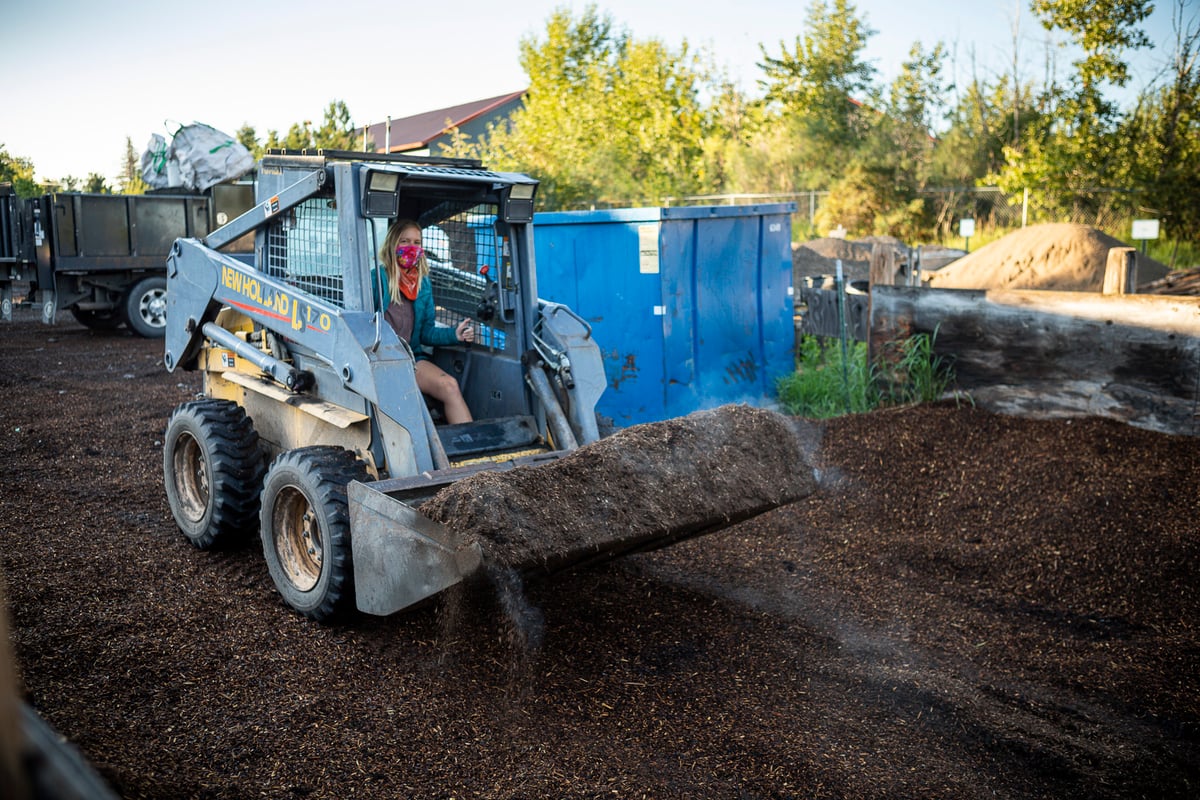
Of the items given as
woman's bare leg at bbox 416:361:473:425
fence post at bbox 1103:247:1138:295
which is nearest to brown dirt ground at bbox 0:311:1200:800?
woman's bare leg at bbox 416:361:473:425

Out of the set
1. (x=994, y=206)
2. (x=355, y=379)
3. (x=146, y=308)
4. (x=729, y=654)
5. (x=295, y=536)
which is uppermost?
(x=994, y=206)

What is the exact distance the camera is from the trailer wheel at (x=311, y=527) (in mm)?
4367

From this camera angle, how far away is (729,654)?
14.8 feet

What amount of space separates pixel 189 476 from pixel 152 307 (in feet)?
36.2

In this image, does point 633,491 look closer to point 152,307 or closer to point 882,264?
point 882,264

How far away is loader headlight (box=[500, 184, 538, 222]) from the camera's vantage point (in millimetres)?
5266

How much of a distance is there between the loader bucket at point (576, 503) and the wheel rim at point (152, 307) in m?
13.0

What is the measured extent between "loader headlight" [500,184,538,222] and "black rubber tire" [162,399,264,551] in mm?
1960

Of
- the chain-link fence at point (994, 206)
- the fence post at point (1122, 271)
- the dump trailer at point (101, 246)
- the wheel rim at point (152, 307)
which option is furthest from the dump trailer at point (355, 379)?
the chain-link fence at point (994, 206)

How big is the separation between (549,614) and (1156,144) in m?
20.0

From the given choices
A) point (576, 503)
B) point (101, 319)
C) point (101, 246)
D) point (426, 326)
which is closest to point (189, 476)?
point (426, 326)

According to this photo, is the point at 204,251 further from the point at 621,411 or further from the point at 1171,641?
the point at 1171,641

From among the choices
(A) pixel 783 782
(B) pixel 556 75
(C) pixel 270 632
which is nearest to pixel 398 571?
(C) pixel 270 632

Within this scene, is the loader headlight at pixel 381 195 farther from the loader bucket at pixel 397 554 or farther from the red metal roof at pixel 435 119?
the red metal roof at pixel 435 119
